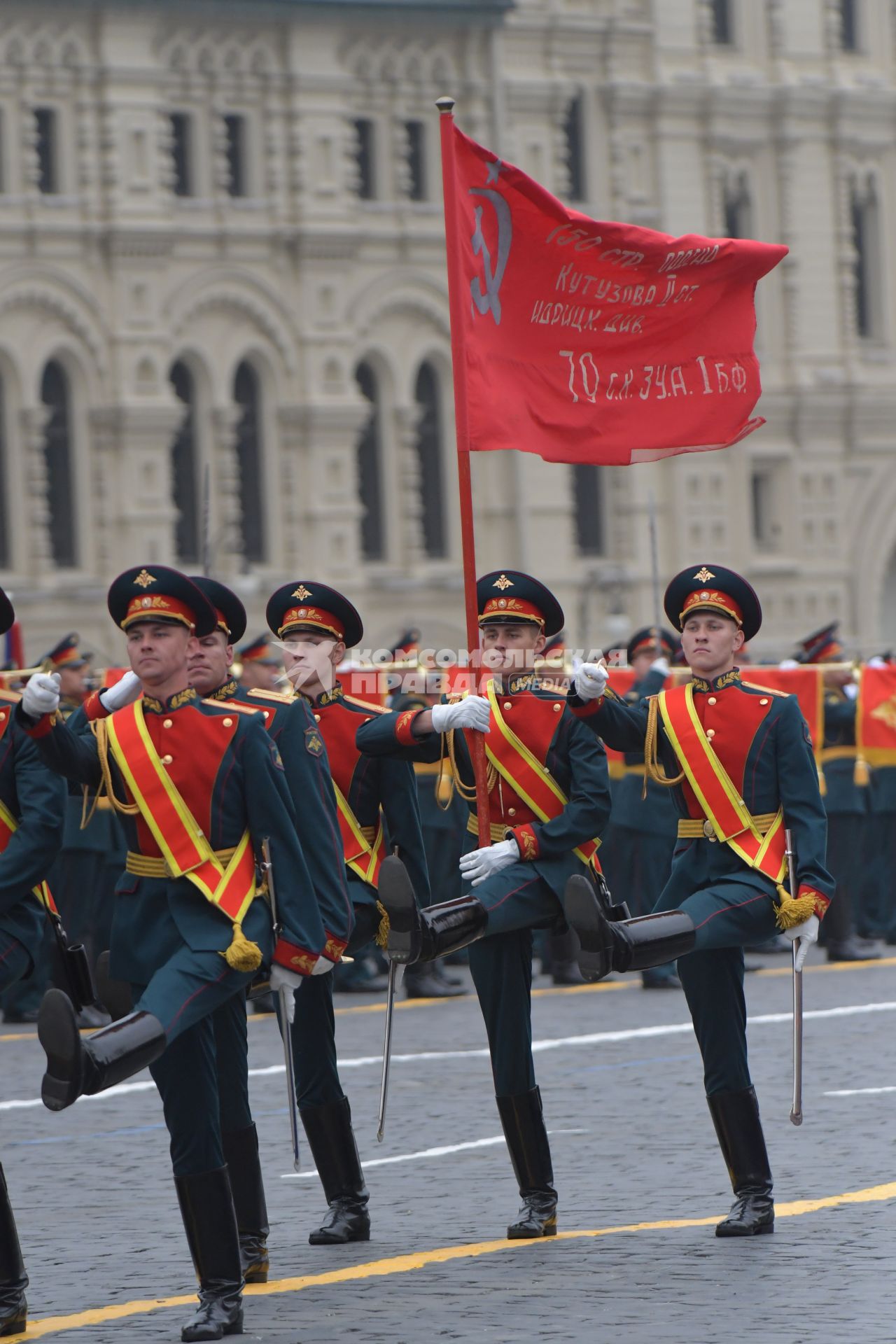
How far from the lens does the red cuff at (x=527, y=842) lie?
8.02 meters

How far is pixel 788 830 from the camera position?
25.5ft

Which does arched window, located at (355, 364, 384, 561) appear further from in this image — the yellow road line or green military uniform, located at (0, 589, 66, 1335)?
green military uniform, located at (0, 589, 66, 1335)

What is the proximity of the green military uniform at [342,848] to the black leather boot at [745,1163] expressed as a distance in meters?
1.07

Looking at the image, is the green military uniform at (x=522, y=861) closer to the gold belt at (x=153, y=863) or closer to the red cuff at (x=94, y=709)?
the red cuff at (x=94, y=709)

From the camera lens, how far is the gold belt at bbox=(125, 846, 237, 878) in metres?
6.98

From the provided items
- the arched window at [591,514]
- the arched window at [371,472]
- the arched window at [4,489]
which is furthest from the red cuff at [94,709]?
the arched window at [591,514]

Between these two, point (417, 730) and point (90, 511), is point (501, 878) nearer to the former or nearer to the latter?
point (417, 730)

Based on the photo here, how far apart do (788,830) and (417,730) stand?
1101 mm

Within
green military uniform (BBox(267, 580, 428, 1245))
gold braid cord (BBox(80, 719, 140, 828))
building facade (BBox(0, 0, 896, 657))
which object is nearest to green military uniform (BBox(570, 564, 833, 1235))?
green military uniform (BBox(267, 580, 428, 1245))

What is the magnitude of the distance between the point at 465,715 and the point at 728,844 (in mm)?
826

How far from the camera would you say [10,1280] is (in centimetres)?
688

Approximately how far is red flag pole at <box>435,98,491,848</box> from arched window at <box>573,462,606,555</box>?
30650mm

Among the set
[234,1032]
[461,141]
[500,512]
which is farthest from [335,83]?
[234,1032]

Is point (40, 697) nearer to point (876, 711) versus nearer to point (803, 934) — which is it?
point (803, 934)
